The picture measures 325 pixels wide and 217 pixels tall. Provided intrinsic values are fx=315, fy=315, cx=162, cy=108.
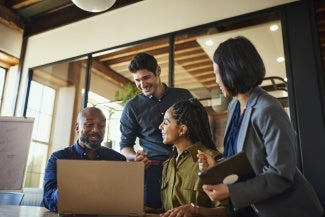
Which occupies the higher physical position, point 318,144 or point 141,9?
point 141,9

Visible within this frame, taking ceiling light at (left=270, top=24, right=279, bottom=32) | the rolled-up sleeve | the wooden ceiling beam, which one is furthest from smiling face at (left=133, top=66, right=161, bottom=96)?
the wooden ceiling beam

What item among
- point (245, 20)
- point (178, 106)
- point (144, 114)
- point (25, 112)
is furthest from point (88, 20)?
point (178, 106)

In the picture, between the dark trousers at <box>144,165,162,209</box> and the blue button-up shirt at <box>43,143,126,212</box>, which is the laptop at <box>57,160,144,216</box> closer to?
the blue button-up shirt at <box>43,143,126,212</box>

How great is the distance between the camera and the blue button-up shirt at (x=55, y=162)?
1537 millimetres

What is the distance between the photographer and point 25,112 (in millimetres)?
3883

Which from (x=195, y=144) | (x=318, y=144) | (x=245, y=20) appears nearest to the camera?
(x=195, y=144)

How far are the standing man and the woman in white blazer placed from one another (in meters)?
0.86

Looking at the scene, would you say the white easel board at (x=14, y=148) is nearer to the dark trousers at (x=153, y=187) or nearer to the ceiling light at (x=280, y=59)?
the dark trousers at (x=153, y=187)

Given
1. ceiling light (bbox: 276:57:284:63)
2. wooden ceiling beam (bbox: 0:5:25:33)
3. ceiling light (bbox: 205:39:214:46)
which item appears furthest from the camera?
wooden ceiling beam (bbox: 0:5:25:33)

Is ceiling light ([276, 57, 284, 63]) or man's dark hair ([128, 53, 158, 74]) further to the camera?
ceiling light ([276, 57, 284, 63])

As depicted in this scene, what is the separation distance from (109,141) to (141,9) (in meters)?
1.43

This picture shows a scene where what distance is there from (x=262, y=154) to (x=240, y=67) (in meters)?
0.31

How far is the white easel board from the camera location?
247 centimetres

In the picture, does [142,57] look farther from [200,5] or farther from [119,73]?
[119,73]
